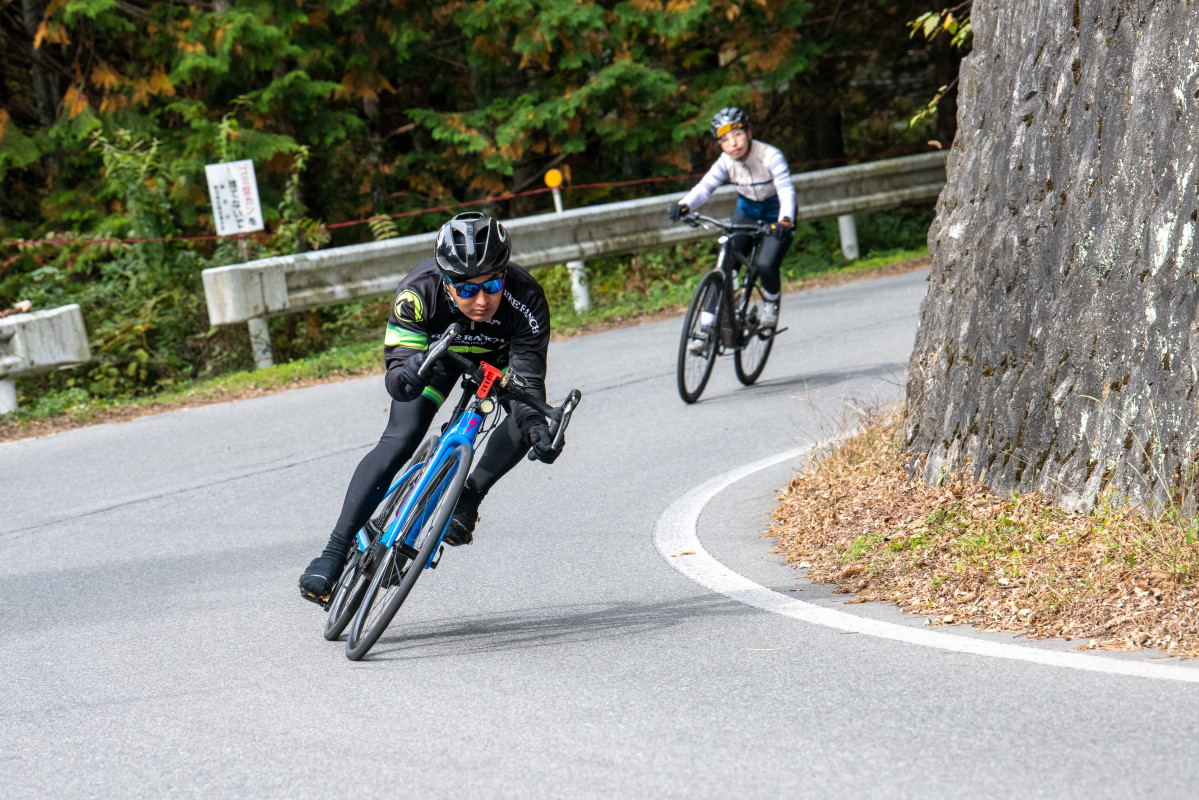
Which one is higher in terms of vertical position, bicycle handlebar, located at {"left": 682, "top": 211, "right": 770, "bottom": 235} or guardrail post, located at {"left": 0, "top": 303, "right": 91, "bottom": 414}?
bicycle handlebar, located at {"left": 682, "top": 211, "right": 770, "bottom": 235}

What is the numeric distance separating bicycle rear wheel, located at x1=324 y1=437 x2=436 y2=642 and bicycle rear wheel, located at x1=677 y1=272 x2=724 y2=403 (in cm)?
474

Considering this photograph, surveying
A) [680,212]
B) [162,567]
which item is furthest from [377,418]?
[162,567]

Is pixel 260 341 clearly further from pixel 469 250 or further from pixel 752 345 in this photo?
pixel 469 250

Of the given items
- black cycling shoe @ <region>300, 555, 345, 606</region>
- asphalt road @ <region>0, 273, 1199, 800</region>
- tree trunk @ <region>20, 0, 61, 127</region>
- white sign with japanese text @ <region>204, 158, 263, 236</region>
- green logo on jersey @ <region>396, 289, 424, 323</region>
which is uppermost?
tree trunk @ <region>20, 0, 61, 127</region>

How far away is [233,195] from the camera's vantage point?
45.7 feet

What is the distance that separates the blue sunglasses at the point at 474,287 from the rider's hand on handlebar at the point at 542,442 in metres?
0.57

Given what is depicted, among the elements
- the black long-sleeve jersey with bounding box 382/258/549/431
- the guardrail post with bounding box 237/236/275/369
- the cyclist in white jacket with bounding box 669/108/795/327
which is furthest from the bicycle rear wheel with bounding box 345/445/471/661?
the guardrail post with bounding box 237/236/275/369

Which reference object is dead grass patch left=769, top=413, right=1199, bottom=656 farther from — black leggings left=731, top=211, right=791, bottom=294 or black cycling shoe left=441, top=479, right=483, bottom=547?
black leggings left=731, top=211, right=791, bottom=294

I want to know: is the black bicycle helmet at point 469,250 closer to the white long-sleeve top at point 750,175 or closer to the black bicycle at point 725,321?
the black bicycle at point 725,321

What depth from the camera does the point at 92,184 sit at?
755 inches

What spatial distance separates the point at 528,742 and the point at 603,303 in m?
12.6

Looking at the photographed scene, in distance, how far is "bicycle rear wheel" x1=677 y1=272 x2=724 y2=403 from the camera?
1024 centimetres

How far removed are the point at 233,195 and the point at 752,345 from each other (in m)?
5.94

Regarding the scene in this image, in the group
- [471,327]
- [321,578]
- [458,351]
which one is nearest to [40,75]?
[458,351]
